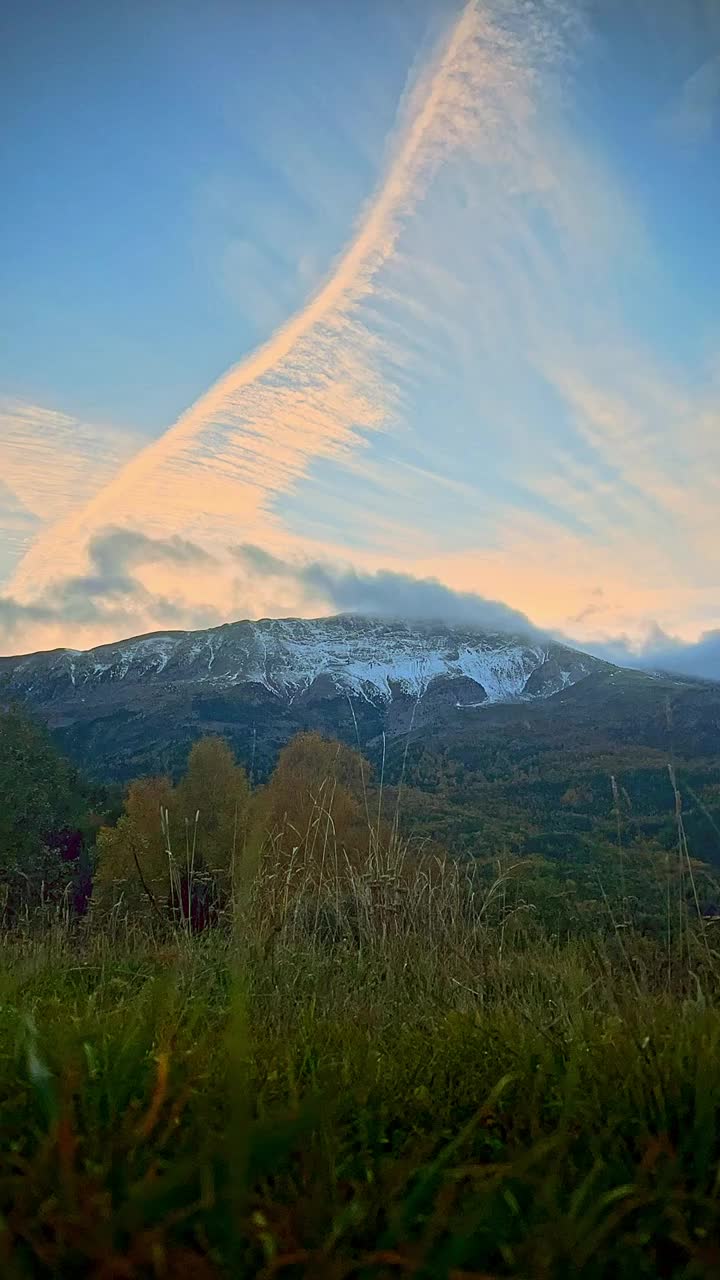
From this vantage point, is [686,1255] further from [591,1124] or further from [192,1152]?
[192,1152]

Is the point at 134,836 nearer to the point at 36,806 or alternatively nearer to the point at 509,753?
the point at 36,806

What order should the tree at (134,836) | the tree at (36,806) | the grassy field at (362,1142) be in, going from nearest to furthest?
the grassy field at (362,1142)
the tree at (134,836)
the tree at (36,806)

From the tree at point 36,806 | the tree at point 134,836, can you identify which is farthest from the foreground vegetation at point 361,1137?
the tree at point 36,806

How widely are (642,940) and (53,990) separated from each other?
10.6 ft

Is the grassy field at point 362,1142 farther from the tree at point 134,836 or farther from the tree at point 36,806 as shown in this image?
the tree at point 36,806

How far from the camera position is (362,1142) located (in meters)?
1.80

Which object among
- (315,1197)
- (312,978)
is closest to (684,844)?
(312,978)

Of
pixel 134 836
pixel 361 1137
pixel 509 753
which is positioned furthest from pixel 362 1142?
pixel 509 753

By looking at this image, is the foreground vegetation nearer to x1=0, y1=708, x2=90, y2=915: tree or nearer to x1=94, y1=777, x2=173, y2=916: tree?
x1=94, y1=777, x2=173, y2=916: tree

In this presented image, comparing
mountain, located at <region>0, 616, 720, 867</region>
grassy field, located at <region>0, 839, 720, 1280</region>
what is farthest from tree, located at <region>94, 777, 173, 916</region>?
grassy field, located at <region>0, 839, 720, 1280</region>

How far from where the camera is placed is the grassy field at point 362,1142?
1.25 metres

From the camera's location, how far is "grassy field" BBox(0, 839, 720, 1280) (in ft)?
4.10

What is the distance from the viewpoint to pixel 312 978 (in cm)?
434

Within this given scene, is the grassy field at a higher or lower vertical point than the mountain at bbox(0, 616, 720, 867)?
higher
